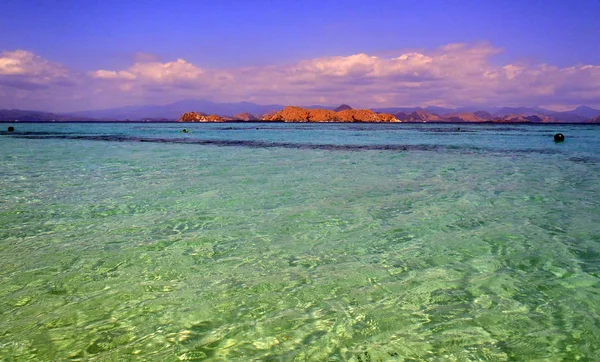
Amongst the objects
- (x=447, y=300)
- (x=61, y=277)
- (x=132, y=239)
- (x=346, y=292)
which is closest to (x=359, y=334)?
(x=346, y=292)

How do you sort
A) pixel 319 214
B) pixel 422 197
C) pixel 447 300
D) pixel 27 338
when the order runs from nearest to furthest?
pixel 27 338 → pixel 447 300 → pixel 319 214 → pixel 422 197

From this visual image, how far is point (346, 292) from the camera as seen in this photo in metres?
4.88

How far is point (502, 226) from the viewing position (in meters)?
8.00

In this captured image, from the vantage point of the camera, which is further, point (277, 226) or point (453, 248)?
point (277, 226)

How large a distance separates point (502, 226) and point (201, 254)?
5770 millimetres

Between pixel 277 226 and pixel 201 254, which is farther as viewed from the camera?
pixel 277 226

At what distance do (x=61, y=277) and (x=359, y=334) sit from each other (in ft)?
12.8

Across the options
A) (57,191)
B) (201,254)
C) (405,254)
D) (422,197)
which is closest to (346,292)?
(405,254)

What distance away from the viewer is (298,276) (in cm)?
540

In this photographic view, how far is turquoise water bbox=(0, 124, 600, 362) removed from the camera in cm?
378

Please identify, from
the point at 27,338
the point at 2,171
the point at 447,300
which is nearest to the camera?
the point at 27,338

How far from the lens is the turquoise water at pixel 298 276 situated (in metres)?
3.78

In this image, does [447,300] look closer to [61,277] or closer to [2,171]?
[61,277]

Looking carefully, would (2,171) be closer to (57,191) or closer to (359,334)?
(57,191)
